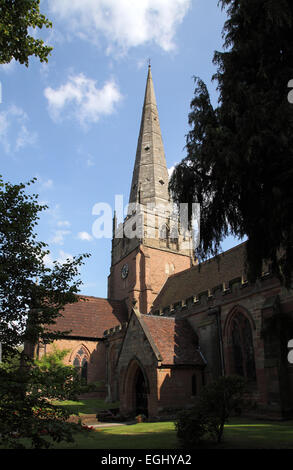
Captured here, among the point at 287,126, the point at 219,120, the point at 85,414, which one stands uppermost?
the point at 219,120

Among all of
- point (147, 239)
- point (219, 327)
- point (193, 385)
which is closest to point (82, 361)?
point (147, 239)

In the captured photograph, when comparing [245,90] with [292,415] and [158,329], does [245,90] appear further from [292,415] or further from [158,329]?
[158,329]

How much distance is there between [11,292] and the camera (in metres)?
9.91

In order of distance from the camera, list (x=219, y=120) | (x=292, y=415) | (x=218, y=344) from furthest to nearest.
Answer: (x=218, y=344) → (x=292, y=415) → (x=219, y=120)

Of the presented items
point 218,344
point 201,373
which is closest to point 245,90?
point 218,344

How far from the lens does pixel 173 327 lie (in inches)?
910

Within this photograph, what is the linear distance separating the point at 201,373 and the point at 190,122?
51.6 ft

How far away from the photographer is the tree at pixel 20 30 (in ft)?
27.2

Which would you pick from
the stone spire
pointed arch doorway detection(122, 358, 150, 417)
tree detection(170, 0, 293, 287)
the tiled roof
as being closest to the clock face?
the stone spire

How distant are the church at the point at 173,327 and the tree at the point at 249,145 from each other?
Result: 5.61 feet

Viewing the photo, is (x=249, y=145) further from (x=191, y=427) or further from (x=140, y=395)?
(x=140, y=395)

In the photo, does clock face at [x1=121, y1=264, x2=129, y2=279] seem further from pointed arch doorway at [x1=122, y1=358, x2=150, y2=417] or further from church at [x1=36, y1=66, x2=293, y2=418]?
pointed arch doorway at [x1=122, y1=358, x2=150, y2=417]

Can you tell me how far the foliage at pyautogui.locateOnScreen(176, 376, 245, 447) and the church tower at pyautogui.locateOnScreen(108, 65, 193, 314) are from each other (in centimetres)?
2339
